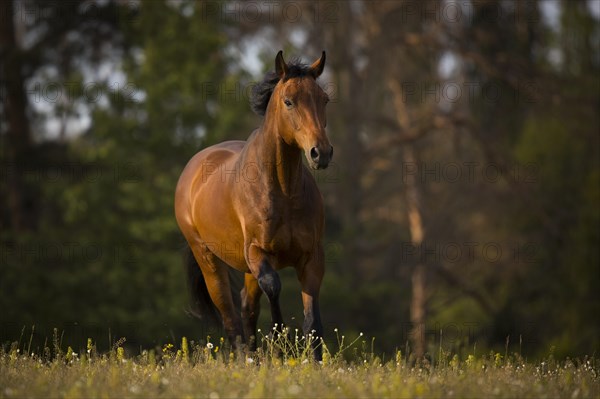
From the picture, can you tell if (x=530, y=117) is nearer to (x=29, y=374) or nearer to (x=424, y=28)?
(x=424, y=28)

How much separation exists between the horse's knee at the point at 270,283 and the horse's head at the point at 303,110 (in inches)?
44.9

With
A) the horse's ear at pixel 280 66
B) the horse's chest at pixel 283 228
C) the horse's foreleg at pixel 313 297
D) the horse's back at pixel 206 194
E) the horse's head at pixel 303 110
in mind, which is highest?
the horse's ear at pixel 280 66

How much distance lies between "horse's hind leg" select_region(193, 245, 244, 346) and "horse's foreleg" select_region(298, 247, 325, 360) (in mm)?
1649

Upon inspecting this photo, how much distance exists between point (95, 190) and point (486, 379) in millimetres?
21333

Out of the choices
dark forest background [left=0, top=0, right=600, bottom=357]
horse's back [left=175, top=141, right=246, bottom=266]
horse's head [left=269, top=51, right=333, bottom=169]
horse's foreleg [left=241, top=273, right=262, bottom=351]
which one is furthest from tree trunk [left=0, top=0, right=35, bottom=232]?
horse's head [left=269, top=51, right=333, bottom=169]

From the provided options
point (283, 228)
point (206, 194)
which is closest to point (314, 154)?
point (283, 228)

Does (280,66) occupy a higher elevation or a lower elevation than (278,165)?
higher

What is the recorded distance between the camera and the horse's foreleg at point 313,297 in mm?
8461

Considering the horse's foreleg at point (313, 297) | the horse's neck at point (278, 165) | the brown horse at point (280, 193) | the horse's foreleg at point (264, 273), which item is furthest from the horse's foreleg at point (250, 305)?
the horse's neck at point (278, 165)

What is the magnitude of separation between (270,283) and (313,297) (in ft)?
1.43

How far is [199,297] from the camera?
10938mm

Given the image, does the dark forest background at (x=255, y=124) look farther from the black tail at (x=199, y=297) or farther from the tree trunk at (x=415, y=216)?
the black tail at (x=199, y=297)

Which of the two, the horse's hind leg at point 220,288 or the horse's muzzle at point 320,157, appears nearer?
the horse's muzzle at point 320,157

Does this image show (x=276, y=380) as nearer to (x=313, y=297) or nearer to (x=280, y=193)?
(x=313, y=297)
